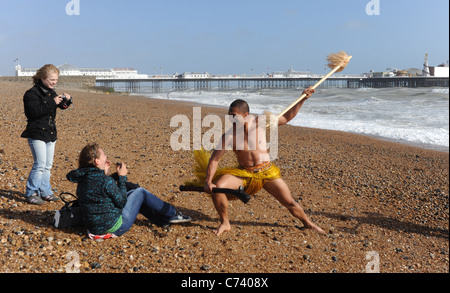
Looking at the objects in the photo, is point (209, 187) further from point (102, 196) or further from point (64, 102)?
point (64, 102)

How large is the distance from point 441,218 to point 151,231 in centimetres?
408

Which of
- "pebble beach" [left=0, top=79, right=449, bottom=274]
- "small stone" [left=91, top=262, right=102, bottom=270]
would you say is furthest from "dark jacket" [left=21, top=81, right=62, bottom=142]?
"small stone" [left=91, top=262, right=102, bottom=270]

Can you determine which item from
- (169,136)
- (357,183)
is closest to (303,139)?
(169,136)

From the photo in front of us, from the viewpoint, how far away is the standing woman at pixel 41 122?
468cm

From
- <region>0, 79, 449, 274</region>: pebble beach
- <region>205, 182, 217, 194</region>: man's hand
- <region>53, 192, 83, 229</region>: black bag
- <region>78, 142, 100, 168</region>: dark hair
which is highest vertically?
<region>78, 142, 100, 168</region>: dark hair

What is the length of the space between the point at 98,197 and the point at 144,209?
2.30ft

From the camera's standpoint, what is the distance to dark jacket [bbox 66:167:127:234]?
384 cm

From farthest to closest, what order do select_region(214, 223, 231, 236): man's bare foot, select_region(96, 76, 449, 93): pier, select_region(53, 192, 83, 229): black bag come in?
select_region(96, 76, 449, 93): pier, select_region(214, 223, 231, 236): man's bare foot, select_region(53, 192, 83, 229): black bag

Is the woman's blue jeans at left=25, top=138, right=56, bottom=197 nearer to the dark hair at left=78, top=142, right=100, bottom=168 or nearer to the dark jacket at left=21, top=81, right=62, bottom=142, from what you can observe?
the dark jacket at left=21, top=81, right=62, bottom=142

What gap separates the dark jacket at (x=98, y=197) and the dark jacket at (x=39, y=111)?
4.05ft

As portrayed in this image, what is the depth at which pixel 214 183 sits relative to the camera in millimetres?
4523

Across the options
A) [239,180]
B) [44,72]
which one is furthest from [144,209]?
[44,72]
